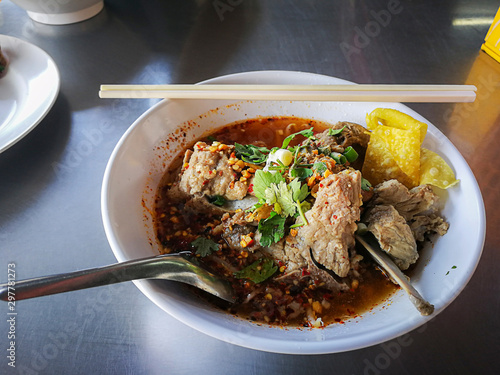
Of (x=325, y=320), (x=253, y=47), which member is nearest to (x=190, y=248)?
(x=325, y=320)

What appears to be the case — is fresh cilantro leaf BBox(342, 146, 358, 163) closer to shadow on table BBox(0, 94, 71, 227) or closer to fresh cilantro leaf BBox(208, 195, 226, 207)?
fresh cilantro leaf BBox(208, 195, 226, 207)

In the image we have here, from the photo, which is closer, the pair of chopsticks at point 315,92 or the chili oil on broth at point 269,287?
the chili oil on broth at point 269,287

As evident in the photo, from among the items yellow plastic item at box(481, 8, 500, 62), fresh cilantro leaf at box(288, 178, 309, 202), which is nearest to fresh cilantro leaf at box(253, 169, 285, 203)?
fresh cilantro leaf at box(288, 178, 309, 202)

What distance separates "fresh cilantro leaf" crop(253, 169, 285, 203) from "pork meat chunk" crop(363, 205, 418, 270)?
0.45 m

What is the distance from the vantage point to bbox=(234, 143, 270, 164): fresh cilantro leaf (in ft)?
6.05

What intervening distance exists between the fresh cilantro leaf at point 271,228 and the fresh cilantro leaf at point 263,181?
0.32 ft

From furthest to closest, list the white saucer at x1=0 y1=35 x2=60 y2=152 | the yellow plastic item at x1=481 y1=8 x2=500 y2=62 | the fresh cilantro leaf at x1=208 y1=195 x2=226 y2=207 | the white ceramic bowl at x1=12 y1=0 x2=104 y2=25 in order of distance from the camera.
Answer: the white ceramic bowl at x1=12 y1=0 x2=104 y2=25, the yellow plastic item at x1=481 y1=8 x2=500 y2=62, the white saucer at x1=0 y1=35 x2=60 y2=152, the fresh cilantro leaf at x1=208 y1=195 x2=226 y2=207

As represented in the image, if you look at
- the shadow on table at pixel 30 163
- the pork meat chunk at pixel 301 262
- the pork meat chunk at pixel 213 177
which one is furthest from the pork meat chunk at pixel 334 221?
the shadow on table at pixel 30 163

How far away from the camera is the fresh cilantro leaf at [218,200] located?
1785 millimetres

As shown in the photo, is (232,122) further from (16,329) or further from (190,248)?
(16,329)

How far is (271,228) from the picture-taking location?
1.57m

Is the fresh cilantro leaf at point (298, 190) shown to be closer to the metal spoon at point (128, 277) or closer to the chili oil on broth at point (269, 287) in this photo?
the chili oil on broth at point (269, 287)

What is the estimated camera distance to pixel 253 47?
3229mm

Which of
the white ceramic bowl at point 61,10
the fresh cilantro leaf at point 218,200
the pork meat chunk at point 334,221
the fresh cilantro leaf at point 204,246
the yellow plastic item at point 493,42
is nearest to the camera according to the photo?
the pork meat chunk at point 334,221
